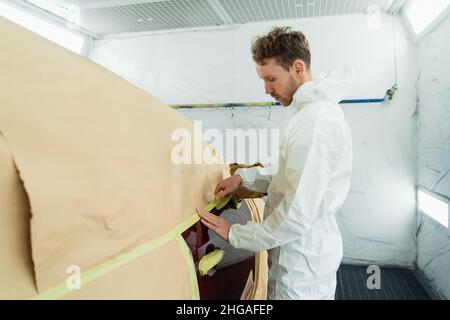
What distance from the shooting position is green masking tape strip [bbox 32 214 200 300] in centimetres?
47

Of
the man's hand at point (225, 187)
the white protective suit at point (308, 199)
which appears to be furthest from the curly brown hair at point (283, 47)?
the man's hand at point (225, 187)

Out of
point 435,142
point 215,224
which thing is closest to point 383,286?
point 435,142

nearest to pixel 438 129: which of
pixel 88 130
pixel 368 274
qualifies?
pixel 368 274

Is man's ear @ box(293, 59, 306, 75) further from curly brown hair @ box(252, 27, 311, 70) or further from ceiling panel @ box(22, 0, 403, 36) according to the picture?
ceiling panel @ box(22, 0, 403, 36)

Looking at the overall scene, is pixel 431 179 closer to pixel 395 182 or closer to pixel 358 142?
pixel 395 182

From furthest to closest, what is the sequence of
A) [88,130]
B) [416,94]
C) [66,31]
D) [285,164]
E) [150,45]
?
[150,45] → [66,31] → [416,94] → [285,164] → [88,130]

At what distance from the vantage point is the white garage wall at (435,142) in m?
2.08

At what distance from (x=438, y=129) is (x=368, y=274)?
1.27 m

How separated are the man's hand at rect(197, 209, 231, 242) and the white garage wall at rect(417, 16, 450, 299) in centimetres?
176

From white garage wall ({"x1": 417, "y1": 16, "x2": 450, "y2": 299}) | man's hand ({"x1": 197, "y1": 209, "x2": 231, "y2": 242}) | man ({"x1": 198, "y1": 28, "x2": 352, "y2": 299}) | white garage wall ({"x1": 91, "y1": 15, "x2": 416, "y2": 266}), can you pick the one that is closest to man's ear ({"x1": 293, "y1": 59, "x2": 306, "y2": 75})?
man ({"x1": 198, "y1": 28, "x2": 352, "y2": 299})

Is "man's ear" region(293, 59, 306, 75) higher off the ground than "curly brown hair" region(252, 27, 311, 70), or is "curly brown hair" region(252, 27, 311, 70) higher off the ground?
"curly brown hair" region(252, 27, 311, 70)

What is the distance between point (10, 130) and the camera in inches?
18.1

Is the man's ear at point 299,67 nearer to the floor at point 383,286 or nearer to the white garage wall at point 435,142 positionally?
the white garage wall at point 435,142

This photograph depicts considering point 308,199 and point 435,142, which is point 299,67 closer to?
point 308,199
